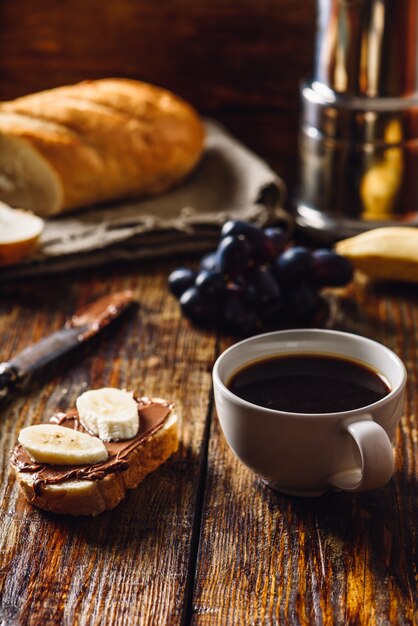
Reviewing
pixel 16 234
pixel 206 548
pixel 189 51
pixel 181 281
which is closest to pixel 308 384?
pixel 206 548

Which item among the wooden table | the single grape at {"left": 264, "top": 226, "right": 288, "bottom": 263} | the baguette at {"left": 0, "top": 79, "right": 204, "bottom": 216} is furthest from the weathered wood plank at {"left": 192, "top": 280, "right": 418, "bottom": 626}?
the baguette at {"left": 0, "top": 79, "right": 204, "bottom": 216}

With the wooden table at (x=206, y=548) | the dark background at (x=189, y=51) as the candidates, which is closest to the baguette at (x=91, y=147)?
the dark background at (x=189, y=51)

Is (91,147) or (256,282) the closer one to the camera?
(256,282)

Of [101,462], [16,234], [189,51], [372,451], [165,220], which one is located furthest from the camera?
[189,51]

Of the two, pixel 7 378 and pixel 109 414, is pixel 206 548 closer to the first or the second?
pixel 109 414

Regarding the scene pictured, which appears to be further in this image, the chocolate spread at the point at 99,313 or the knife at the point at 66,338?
the chocolate spread at the point at 99,313

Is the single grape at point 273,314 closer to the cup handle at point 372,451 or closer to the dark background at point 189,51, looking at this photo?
the cup handle at point 372,451

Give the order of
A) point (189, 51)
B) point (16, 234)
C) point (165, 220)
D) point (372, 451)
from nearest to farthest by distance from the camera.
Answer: point (372, 451) → point (16, 234) → point (165, 220) → point (189, 51)
